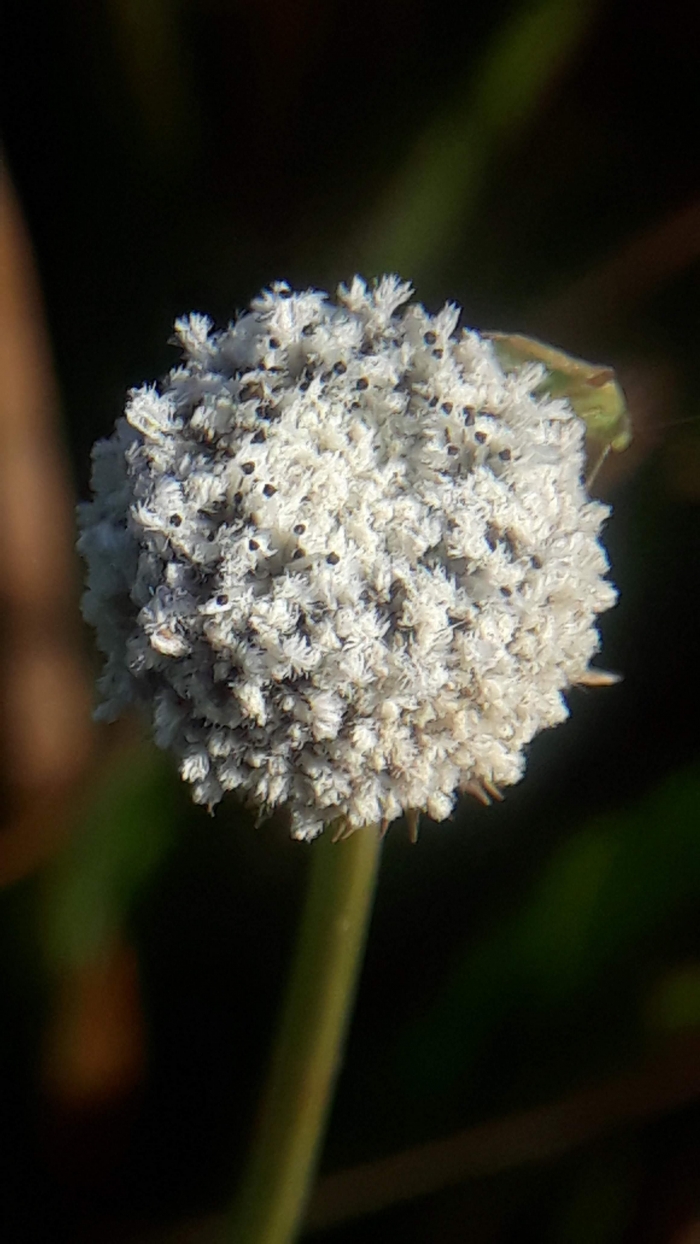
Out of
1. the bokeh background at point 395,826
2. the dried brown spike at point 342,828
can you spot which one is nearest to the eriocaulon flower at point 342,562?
the dried brown spike at point 342,828

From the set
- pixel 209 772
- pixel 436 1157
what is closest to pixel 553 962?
pixel 436 1157

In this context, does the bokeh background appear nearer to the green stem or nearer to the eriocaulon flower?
the green stem

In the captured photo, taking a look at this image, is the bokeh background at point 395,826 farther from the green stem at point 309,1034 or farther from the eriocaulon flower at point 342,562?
the eriocaulon flower at point 342,562

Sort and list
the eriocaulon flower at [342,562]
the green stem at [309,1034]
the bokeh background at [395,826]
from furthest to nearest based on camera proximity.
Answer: the bokeh background at [395,826] < the green stem at [309,1034] < the eriocaulon flower at [342,562]

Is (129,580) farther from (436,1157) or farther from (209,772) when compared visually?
(436,1157)

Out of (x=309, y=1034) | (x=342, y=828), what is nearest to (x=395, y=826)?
(x=309, y=1034)

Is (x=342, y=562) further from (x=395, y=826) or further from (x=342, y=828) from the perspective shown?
(x=395, y=826)

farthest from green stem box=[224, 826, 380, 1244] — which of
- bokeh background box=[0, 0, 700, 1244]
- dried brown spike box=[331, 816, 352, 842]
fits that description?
bokeh background box=[0, 0, 700, 1244]
